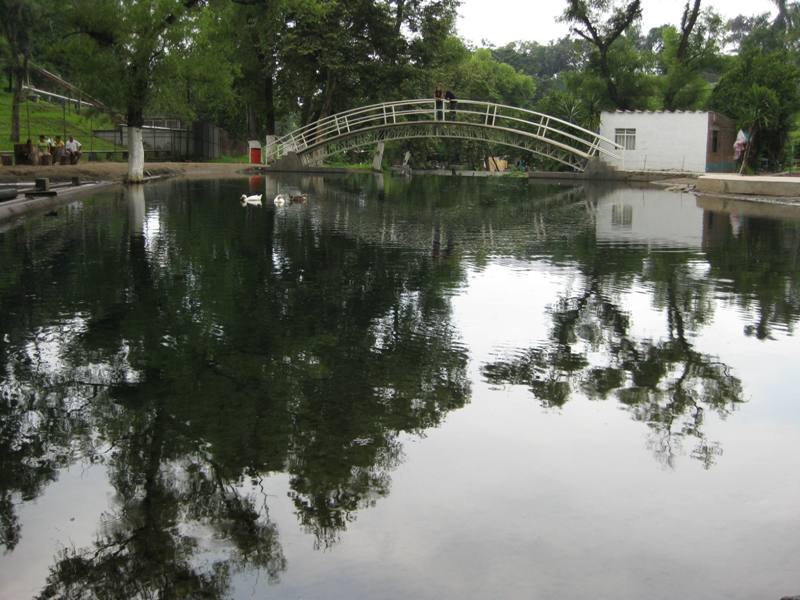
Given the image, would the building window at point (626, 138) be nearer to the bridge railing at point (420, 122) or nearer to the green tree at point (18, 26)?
the bridge railing at point (420, 122)

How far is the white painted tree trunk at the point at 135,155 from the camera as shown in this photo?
31094mm

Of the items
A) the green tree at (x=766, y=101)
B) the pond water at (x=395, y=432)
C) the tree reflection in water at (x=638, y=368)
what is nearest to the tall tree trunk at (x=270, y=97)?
the green tree at (x=766, y=101)

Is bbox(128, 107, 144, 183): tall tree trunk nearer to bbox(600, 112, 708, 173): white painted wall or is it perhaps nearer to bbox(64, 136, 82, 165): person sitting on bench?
bbox(64, 136, 82, 165): person sitting on bench

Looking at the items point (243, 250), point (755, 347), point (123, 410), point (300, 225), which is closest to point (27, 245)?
point (243, 250)

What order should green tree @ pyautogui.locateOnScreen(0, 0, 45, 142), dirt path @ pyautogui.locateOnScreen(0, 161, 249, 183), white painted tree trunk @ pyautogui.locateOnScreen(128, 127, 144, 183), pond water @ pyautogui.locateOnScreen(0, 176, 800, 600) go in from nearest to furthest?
pond water @ pyautogui.locateOnScreen(0, 176, 800, 600) < dirt path @ pyautogui.locateOnScreen(0, 161, 249, 183) < white painted tree trunk @ pyautogui.locateOnScreen(128, 127, 144, 183) < green tree @ pyautogui.locateOnScreen(0, 0, 45, 142)

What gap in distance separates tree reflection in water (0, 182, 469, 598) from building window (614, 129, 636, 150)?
3982 centimetres

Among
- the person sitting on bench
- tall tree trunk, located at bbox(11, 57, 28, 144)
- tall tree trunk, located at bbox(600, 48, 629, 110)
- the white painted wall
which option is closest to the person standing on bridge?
the white painted wall

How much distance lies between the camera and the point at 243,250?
13.8 metres

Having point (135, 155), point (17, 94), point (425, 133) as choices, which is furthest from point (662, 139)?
point (17, 94)

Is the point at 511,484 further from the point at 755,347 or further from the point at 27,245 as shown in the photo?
the point at 27,245

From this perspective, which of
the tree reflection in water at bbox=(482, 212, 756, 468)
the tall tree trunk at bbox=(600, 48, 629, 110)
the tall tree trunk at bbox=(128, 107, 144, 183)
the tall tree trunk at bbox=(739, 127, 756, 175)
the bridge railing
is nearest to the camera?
the tree reflection in water at bbox=(482, 212, 756, 468)

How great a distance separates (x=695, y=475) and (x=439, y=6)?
4927cm

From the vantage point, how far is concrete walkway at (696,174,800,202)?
2823 cm

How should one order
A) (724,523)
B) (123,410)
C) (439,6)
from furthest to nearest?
(439,6)
(123,410)
(724,523)
